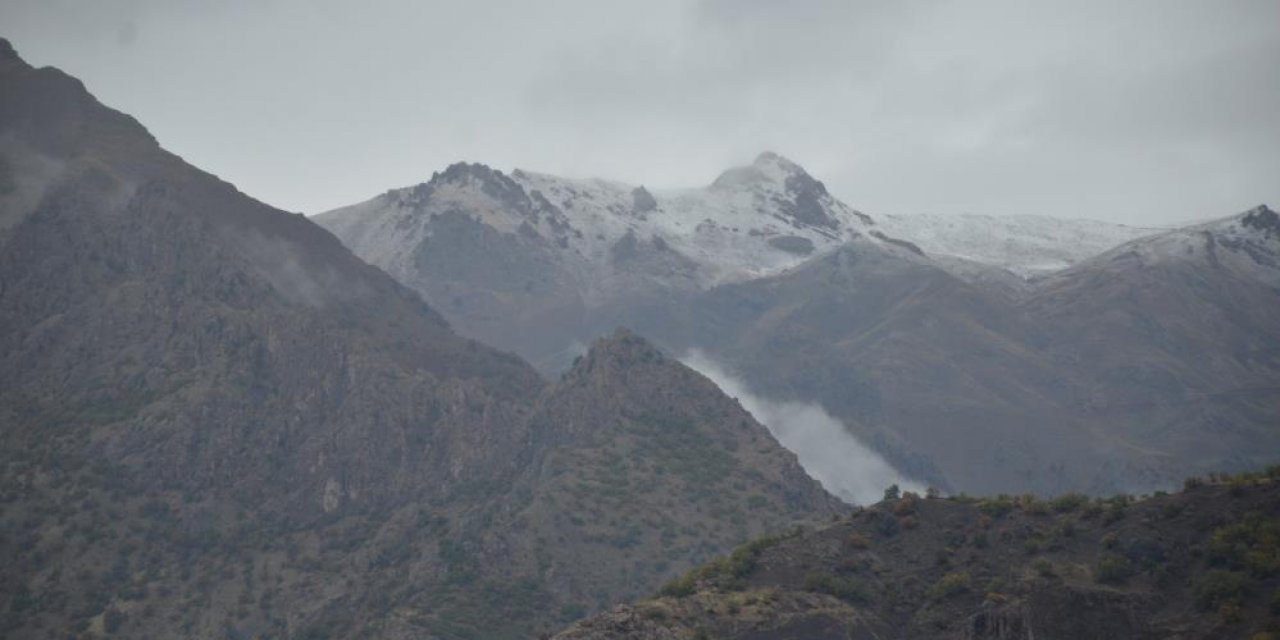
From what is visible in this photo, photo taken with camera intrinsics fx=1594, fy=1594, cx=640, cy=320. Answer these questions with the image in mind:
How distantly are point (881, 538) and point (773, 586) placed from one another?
14312 mm

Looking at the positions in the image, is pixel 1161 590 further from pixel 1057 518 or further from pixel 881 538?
pixel 881 538

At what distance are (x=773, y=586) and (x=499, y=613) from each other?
61985 millimetres

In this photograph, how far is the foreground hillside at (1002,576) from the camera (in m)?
126

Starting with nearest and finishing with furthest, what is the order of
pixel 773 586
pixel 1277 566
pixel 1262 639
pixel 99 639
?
pixel 1262 639, pixel 1277 566, pixel 773 586, pixel 99 639

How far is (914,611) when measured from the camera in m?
141

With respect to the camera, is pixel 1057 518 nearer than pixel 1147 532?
No

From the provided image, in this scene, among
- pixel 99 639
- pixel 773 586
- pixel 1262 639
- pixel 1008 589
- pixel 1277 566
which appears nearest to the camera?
pixel 1262 639

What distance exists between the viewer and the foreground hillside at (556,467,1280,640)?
126 m

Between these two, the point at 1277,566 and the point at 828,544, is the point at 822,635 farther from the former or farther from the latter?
the point at 1277,566

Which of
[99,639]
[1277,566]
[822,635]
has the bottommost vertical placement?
[99,639]

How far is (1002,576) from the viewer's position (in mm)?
139250

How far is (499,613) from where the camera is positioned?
199 m

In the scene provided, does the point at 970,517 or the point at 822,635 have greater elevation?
Result: the point at 970,517

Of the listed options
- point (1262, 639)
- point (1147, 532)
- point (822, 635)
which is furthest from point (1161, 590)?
point (822, 635)
